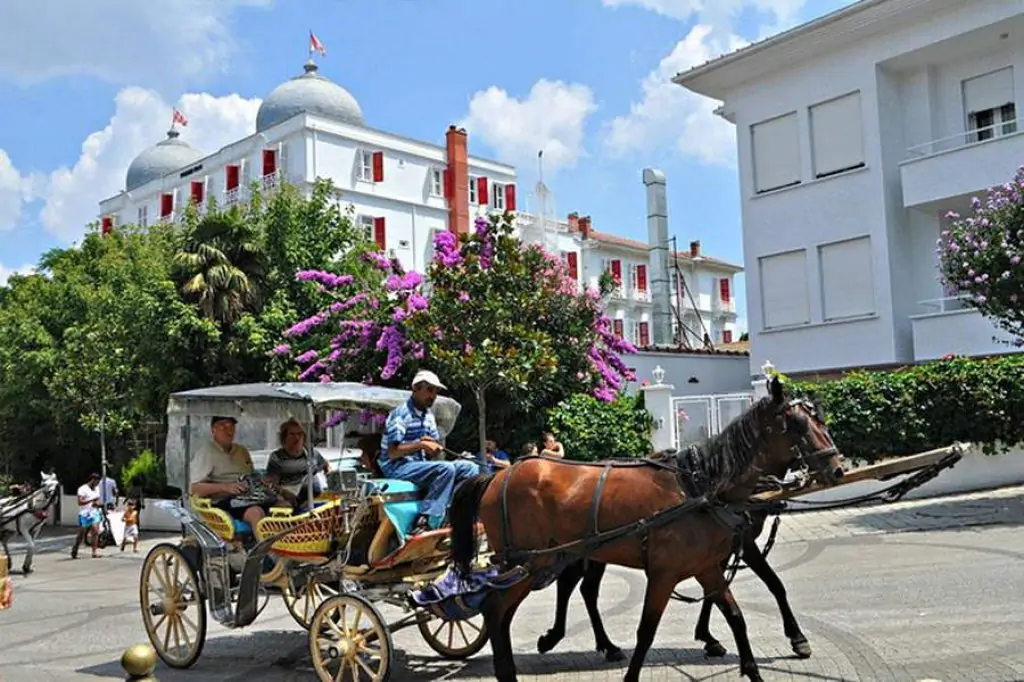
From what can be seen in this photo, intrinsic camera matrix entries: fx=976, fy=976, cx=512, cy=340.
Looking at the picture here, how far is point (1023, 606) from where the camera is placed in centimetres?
886

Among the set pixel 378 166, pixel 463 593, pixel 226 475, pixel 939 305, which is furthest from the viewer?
pixel 378 166

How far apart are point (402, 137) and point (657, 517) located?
135 ft

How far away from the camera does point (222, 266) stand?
2181 centimetres

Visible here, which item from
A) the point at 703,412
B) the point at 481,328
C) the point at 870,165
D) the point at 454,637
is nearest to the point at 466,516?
the point at 454,637

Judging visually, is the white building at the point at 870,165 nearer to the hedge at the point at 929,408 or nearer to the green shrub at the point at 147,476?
the hedge at the point at 929,408

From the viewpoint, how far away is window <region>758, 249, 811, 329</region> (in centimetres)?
2314

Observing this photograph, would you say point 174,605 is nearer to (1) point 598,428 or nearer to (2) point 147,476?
(1) point 598,428

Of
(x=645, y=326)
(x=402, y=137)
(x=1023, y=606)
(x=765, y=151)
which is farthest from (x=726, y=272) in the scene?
(x=1023, y=606)

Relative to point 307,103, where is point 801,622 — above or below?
below

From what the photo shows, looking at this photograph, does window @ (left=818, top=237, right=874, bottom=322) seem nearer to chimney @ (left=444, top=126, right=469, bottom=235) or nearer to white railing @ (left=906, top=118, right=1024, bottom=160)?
white railing @ (left=906, top=118, right=1024, bottom=160)

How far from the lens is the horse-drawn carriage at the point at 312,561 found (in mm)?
7297

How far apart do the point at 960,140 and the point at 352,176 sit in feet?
93.5

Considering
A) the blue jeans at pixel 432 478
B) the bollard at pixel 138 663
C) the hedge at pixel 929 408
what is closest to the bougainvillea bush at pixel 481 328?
the hedge at pixel 929 408

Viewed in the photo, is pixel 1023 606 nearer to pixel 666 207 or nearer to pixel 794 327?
pixel 794 327
